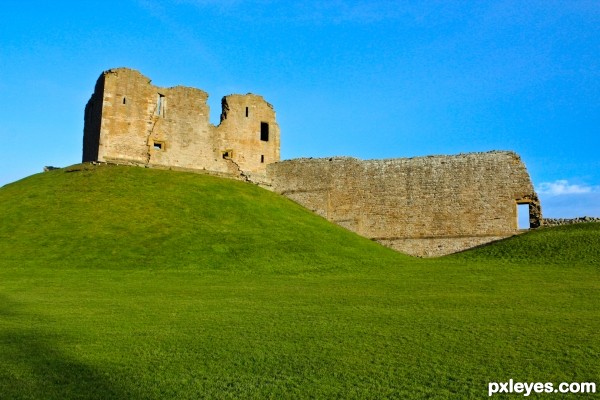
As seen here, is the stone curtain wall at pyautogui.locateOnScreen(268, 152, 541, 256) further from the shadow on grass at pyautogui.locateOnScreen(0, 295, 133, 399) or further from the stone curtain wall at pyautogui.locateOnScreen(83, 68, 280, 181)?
the shadow on grass at pyautogui.locateOnScreen(0, 295, 133, 399)

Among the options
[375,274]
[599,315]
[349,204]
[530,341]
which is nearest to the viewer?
[530,341]

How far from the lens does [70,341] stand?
29.1 ft

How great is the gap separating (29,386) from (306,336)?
438cm

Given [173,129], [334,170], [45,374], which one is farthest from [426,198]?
[45,374]

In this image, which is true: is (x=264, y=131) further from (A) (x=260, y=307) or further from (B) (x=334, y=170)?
(A) (x=260, y=307)

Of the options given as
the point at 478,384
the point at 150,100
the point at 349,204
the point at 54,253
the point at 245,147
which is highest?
the point at 150,100

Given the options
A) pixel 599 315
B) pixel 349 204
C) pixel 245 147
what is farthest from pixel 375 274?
pixel 245 147

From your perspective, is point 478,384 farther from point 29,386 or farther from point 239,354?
point 29,386

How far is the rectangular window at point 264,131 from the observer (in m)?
45.1

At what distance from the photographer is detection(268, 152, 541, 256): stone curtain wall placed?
35688 millimetres

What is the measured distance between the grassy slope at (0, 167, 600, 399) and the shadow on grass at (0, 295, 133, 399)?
0.03 meters

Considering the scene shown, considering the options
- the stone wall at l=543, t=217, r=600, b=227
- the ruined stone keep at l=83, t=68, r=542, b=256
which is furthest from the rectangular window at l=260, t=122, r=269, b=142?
the stone wall at l=543, t=217, r=600, b=227

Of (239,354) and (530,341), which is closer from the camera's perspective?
(239,354)

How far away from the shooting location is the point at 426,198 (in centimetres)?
3734
